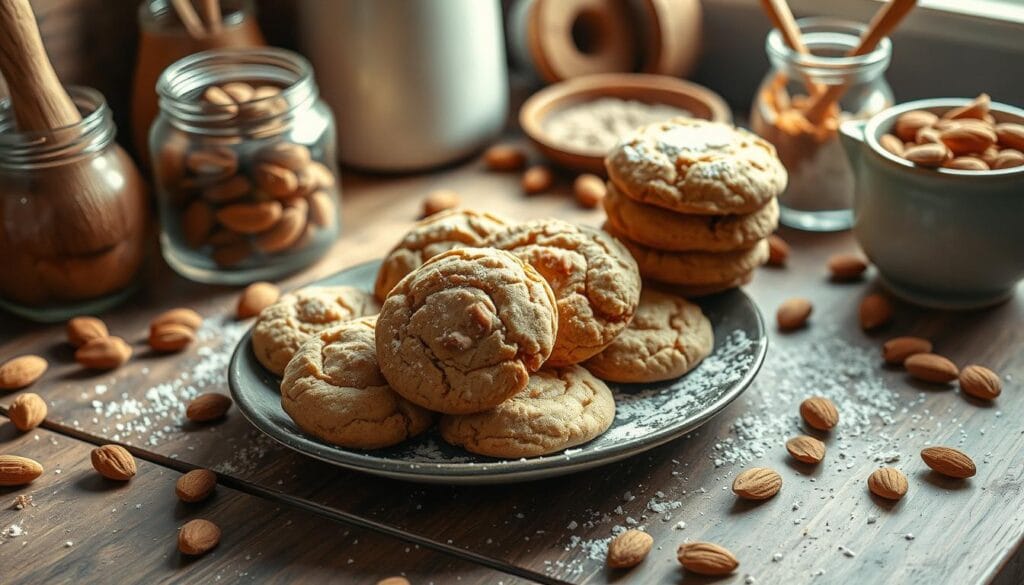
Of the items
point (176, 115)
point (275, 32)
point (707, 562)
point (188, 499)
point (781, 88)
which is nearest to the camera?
point (707, 562)

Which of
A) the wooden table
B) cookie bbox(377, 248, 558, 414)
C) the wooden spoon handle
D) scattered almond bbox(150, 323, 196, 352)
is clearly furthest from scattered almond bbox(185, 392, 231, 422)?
the wooden spoon handle

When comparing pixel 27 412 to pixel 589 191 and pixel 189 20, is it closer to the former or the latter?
pixel 189 20

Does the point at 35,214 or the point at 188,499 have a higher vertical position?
the point at 35,214

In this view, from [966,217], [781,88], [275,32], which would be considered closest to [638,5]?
[781,88]

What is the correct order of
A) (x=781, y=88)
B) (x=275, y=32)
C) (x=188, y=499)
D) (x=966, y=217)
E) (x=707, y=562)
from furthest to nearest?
(x=275, y=32) → (x=781, y=88) → (x=966, y=217) → (x=188, y=499) → (x=707, y=562)

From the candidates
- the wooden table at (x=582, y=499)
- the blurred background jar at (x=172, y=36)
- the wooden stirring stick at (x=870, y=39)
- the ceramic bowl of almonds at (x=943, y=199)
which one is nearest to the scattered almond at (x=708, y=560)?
the wooden table at (x=582, y=499)

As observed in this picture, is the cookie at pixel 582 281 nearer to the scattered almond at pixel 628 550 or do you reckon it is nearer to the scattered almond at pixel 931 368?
the scattered almond at pixel 628 550

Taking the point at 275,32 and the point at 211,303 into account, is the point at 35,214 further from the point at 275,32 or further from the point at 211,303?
the point at 275,32
